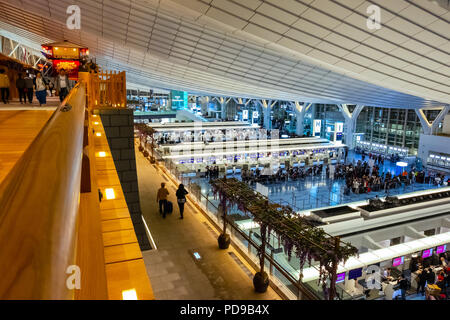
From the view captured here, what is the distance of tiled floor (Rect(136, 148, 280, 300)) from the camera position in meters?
6.09

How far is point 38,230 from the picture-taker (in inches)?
18.1

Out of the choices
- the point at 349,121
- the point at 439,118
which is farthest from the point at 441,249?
the point at 349,121

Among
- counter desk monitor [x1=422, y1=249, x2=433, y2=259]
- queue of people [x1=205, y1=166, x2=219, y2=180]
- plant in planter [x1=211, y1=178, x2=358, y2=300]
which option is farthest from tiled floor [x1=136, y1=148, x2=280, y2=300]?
queue of people [x1=205, y1=166, x2=219, y2=180]

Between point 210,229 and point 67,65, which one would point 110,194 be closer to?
point 210,229

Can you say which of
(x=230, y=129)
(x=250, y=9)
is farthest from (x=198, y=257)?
(x=230, y=129)

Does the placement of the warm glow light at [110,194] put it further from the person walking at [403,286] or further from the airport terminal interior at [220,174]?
the person walking at [403,286]

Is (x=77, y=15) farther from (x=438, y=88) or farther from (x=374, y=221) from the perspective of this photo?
(x=438, y=88)

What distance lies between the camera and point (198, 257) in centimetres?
732

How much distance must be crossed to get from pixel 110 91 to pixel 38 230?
9.71m

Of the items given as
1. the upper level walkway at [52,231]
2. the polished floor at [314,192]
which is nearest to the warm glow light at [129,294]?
the upper level walkway at [52,231]

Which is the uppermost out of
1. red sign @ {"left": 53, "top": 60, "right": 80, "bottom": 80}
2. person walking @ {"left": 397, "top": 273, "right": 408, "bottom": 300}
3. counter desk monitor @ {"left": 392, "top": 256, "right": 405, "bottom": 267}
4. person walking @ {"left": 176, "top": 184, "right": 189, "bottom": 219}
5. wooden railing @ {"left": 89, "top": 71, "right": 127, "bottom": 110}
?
red sign @ {"left": 53, "top": 60, "right": 80, "bottom": 80}

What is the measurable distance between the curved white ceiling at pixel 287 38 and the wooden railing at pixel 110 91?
15.1 ft

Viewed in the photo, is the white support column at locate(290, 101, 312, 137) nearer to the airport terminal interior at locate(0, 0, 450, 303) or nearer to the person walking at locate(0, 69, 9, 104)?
the airport terminal interior at locate(0, 0, 450, 303)

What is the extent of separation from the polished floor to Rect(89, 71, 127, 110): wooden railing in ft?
26.2
